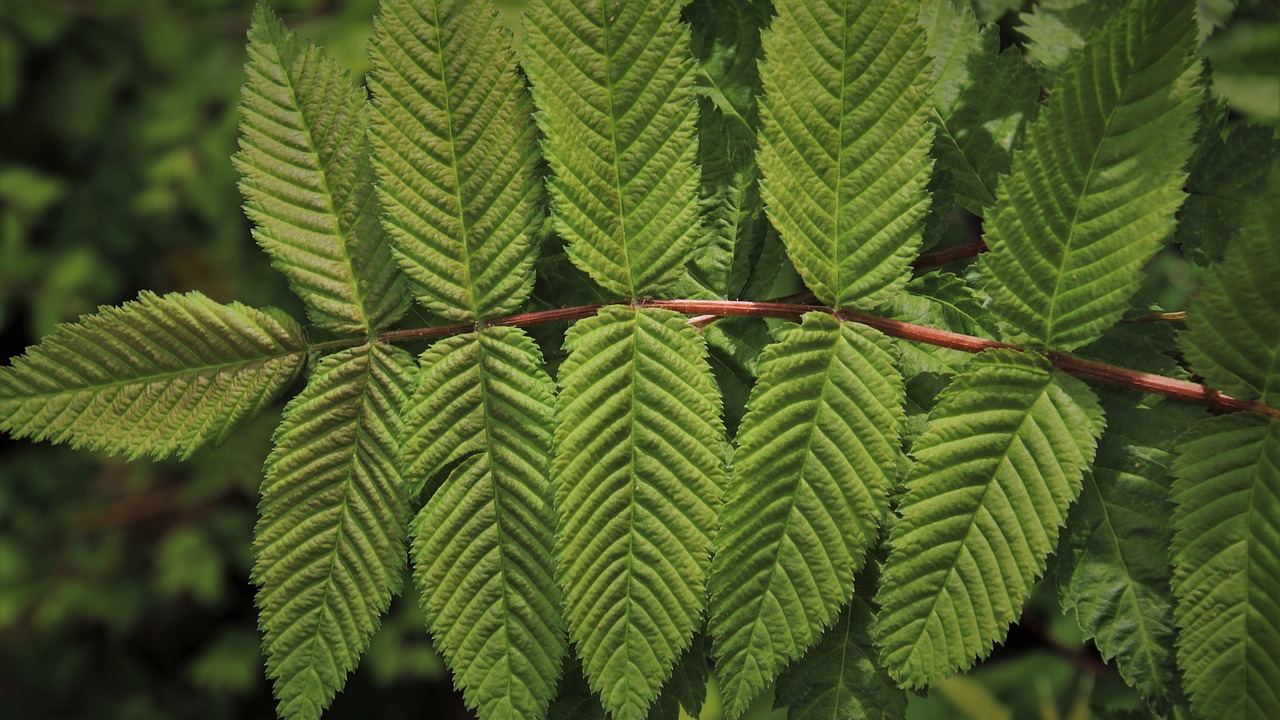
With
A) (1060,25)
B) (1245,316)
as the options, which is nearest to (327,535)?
(1245,316)

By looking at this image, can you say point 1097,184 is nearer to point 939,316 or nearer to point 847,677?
point 939,316

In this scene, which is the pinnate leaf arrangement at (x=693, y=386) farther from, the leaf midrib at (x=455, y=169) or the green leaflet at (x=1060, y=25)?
the green leaflet at (x=1060, y=25)

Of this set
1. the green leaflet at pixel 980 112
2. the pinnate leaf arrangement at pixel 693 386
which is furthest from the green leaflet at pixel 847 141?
the green leaflet at pixel 980 112

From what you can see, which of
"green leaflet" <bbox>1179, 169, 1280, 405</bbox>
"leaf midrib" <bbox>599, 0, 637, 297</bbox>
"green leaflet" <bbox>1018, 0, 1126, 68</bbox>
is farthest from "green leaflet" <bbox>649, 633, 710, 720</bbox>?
"green leaflet" <bbox>1018, 0, 1126, 68</bbox>

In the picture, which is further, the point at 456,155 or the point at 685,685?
the point at 685,685

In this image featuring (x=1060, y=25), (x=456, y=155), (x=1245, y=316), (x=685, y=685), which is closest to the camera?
(x=1245, y=316)

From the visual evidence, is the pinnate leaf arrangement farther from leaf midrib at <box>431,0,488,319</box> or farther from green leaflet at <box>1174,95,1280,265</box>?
green leaflet at <box>1174,95,1280,265</box>
